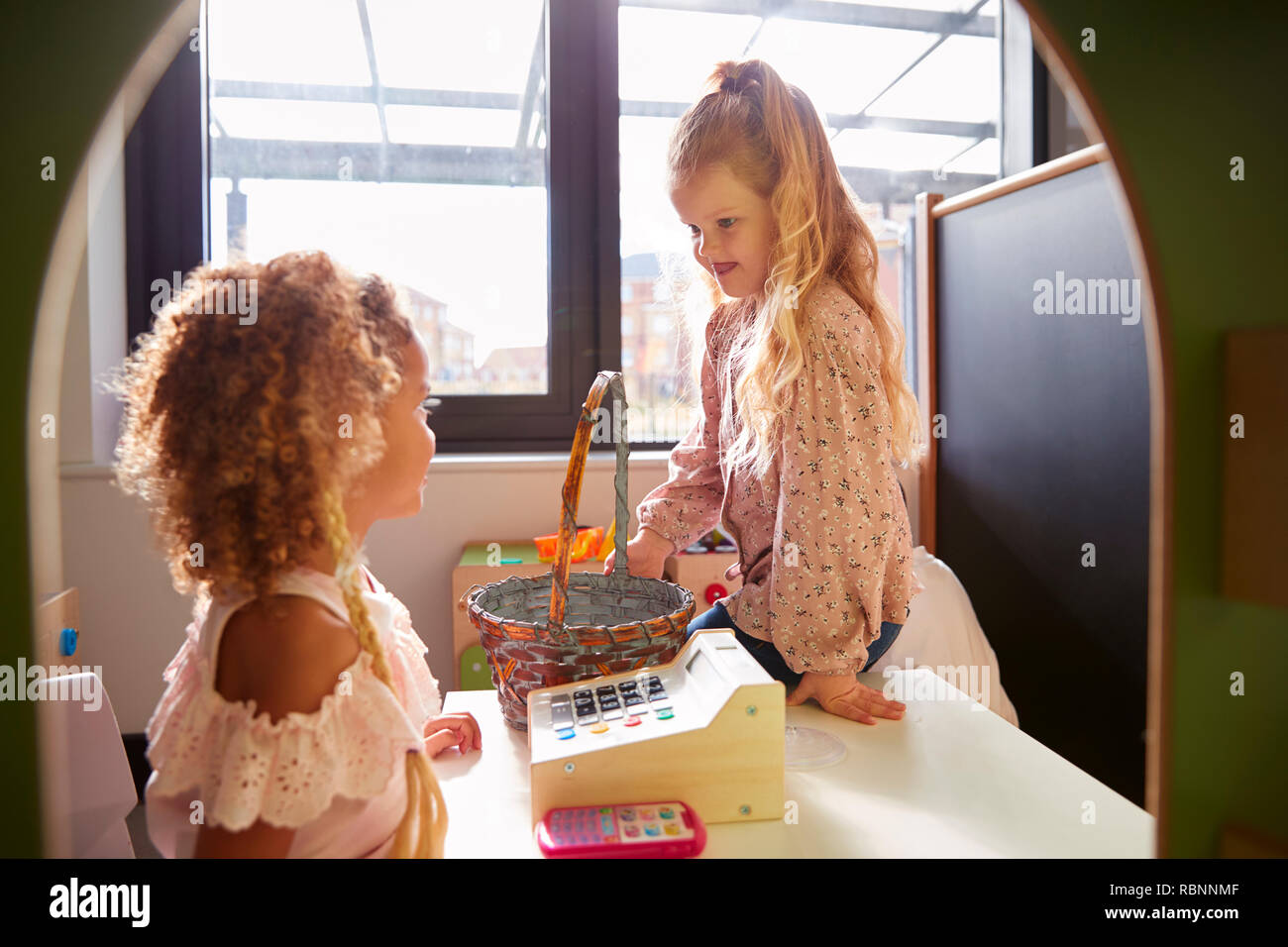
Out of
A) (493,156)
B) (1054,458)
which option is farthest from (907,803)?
(493,156)

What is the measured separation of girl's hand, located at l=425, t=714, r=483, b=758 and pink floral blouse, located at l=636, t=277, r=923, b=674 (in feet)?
1.21

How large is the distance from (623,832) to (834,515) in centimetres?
50

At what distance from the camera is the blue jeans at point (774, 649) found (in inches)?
44.5

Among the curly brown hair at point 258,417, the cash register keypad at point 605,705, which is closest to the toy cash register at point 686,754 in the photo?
the cash register keypad at point 605,705

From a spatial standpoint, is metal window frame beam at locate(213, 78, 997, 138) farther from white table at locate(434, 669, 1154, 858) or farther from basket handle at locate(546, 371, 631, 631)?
white table at locate(434, 669, 1154, 858)

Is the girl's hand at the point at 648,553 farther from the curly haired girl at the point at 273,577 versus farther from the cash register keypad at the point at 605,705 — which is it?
the curly haired girl at the point at 273,577

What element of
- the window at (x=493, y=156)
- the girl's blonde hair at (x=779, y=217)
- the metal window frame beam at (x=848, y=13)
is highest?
the metal window frame beam at (x=848, y=13)

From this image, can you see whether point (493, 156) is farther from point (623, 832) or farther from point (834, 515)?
point (623, 832)

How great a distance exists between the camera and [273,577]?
0.62m

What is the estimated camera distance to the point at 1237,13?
475 millimetres

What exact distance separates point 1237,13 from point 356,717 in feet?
2.21

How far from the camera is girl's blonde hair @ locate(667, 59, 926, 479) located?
114 centimetres
